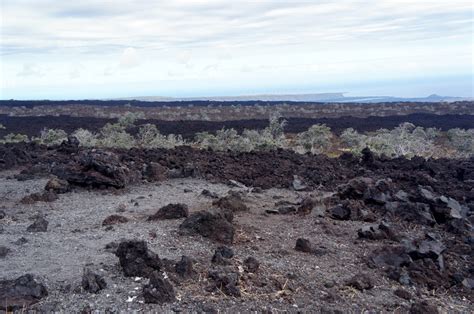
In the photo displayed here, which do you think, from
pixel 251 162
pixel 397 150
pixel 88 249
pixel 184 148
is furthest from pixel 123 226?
pixel 397 150

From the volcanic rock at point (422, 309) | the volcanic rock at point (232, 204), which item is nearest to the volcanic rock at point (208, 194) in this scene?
the volcanic rock at point (232, 204)

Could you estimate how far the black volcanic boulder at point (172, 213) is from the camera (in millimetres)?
7203

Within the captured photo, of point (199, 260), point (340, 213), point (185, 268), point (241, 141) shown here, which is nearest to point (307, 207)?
point (340, 213)

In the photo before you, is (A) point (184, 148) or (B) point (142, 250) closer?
(B) point (142, 250)

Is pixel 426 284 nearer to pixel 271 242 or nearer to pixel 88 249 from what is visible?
pixel 271 242

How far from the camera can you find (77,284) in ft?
16.2

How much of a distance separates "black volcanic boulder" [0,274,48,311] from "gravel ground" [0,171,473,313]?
0.10 meters

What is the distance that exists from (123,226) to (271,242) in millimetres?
1991

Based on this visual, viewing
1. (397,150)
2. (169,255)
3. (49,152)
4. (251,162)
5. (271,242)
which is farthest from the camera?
(397,150)

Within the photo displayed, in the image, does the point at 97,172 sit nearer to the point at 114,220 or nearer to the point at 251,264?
the point at 114,220

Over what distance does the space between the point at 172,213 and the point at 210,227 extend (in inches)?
40.5

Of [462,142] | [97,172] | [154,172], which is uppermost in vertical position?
[97,172]

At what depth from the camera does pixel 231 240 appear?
20.5 ft

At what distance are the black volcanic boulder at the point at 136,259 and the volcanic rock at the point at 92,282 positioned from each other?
12.2 inches
